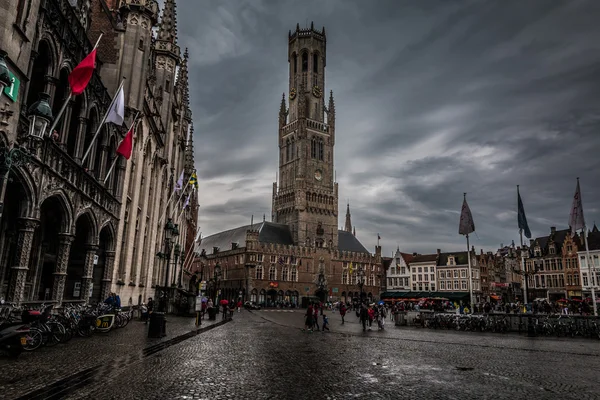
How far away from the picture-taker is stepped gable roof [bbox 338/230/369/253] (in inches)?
4168

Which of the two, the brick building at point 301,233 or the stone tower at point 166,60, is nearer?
the stone tower at point 166,60

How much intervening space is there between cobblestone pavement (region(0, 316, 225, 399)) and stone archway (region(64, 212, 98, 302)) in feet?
16.2

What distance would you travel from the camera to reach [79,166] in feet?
59.9

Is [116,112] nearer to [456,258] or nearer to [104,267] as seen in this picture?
[104,267]

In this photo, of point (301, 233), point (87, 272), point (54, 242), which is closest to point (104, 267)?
point (87, 272)

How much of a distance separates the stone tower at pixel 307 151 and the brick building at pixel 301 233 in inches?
9.1

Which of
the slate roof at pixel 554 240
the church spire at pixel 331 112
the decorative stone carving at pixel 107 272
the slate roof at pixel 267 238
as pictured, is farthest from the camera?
the church spire at pixel 331 112

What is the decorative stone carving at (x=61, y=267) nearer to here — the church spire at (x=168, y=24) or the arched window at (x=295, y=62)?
the church spire at (x=168, y=24)

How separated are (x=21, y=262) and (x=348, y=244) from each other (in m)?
96.2

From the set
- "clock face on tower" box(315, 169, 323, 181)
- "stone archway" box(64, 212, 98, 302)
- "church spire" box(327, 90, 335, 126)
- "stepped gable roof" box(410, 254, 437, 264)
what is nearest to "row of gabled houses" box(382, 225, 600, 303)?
"stepped gable roof" box(410, 254, 437, 264)

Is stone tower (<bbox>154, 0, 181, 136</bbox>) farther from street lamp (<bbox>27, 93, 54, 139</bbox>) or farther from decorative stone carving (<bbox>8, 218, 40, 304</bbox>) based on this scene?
street lamp (<bbox>27, 93, 54, 139</bbox>)

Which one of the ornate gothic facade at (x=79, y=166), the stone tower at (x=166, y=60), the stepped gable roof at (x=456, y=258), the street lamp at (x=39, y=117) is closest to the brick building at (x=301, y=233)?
the stepped gable roof at (x=456, y=258)

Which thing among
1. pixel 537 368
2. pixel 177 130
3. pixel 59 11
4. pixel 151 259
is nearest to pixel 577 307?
pixel 537 368

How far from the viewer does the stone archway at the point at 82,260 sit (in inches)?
806
